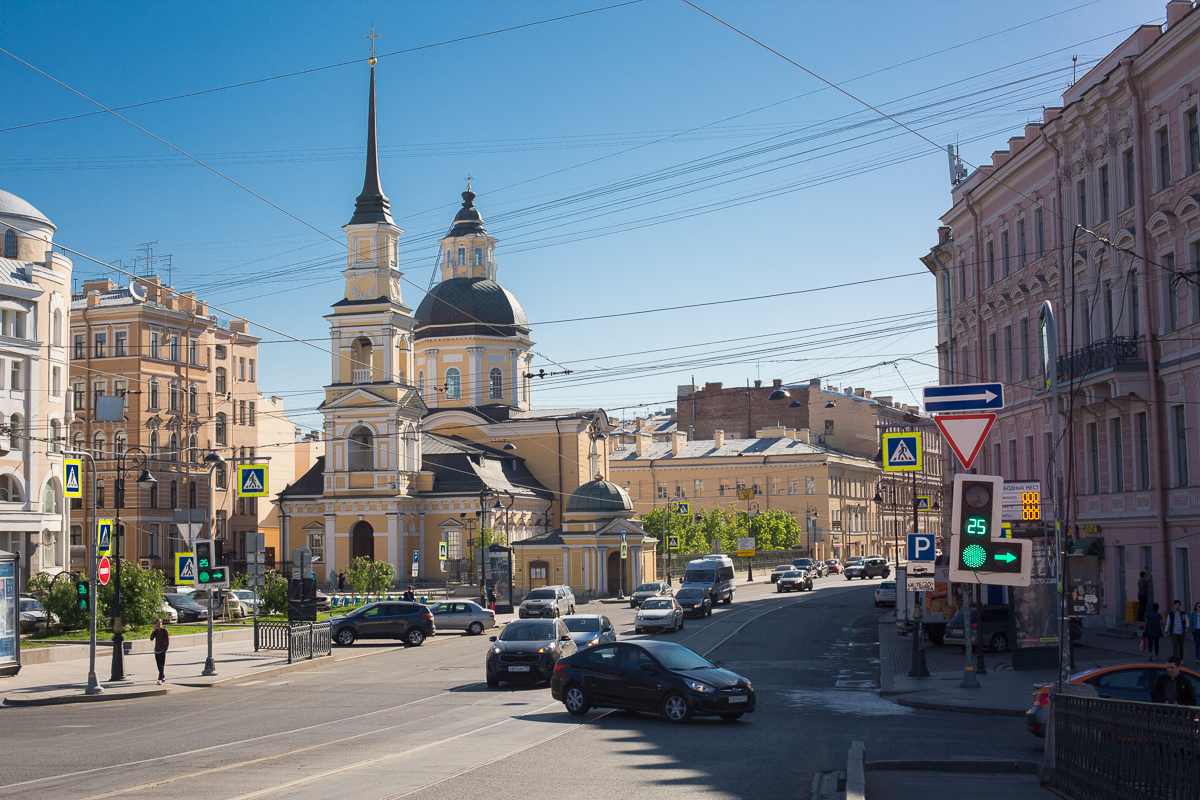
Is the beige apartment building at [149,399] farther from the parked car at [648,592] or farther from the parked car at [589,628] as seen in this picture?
the parked car at [589,628]

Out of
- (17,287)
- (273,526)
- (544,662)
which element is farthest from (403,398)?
(544,662)

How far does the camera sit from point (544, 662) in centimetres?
2591

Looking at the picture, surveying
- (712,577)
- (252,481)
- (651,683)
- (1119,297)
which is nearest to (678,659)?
(651,683)

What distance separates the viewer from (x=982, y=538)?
41.1 ft

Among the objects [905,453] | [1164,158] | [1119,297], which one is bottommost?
[905,453]

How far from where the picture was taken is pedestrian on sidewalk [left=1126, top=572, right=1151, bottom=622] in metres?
30.6

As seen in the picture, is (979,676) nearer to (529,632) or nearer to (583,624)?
(583,624)

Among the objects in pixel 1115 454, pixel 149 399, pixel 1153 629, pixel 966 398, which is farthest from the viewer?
pixel 149 399

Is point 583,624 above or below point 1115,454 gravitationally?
below

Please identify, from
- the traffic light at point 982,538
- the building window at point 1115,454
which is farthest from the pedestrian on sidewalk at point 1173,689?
the building window at point 1115,454

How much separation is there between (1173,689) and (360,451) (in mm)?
67685

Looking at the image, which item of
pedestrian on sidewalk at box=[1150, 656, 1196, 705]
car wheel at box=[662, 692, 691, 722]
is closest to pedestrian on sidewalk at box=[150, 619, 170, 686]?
car wheel at box=[662, 692, 691, 722]

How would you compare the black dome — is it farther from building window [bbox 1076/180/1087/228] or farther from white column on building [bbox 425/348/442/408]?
building window [bbox 1076/180/1087/228]

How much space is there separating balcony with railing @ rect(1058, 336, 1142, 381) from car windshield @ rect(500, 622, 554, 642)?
49.6 feet
